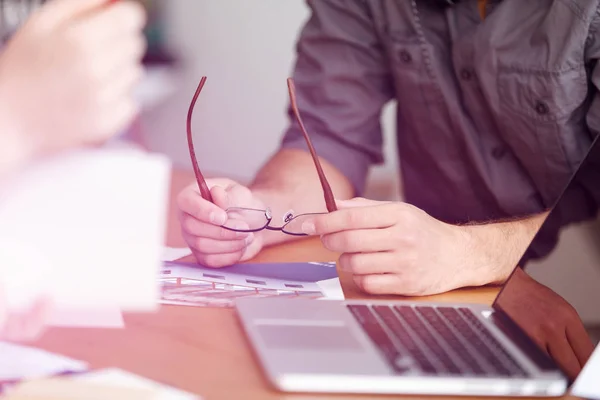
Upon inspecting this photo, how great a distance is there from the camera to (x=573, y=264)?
0.59 metres

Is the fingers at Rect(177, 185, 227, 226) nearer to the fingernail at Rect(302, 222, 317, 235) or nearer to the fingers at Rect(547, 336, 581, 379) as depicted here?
the fingernail at Rect(302, 222, 317, 235)

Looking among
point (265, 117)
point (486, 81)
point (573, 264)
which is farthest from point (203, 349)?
point (265, 117)

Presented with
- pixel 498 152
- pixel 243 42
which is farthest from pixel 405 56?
pixel 243 42

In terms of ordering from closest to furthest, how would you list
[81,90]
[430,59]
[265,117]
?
1. [81,90]
2. [430,59]
3. [265,117]

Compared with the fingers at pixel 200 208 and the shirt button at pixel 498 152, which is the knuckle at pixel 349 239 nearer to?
the fingers at pixel 200 208

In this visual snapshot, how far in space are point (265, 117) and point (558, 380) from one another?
52.6 inches

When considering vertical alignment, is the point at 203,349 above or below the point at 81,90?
below

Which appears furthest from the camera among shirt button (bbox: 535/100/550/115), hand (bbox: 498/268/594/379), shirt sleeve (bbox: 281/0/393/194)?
shirt sleeve (bbox: 281/0/393/194)

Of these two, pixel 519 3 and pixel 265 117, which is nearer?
pixel 519 3

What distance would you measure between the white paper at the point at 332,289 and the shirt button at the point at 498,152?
0.35 metres

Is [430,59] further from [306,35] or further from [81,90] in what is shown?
[81,90]

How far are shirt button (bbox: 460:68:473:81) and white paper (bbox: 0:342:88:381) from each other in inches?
23.7

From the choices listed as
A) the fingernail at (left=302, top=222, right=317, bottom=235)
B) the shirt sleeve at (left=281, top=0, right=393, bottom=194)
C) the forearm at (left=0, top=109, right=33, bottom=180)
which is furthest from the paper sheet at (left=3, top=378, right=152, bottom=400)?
the shirt sleeve at (left=281, top=0, right=393, bottom=194)

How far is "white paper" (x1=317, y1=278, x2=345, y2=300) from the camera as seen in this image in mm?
630
